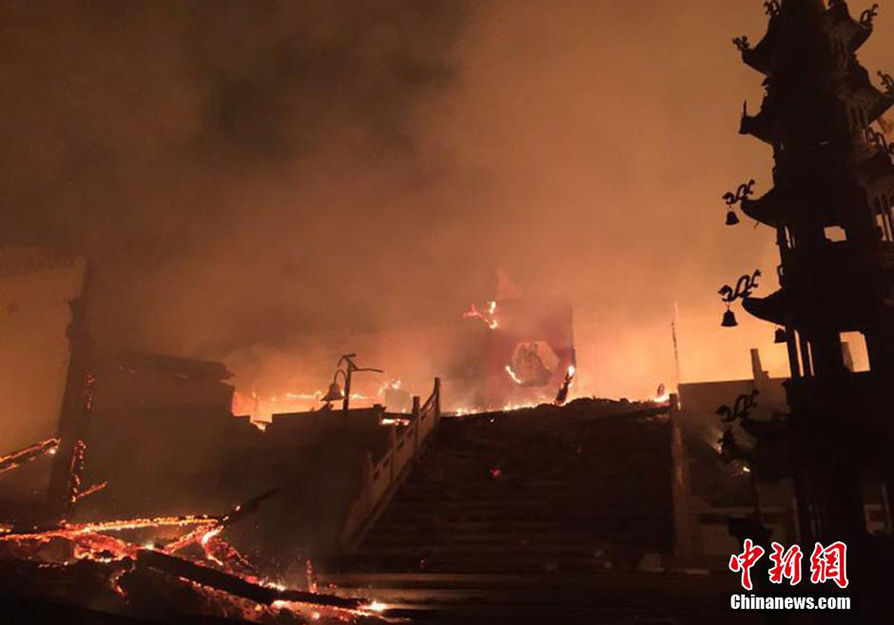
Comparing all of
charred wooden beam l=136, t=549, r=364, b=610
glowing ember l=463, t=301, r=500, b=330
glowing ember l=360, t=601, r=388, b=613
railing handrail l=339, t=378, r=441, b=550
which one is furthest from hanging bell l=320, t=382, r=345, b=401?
glowing ember l=463, t=301, r=500, b=330

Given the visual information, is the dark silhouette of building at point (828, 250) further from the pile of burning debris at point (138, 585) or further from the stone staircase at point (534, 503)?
the pile of burning debris at point (138, 585)

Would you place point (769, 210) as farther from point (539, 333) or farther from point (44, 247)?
point (539, 333)

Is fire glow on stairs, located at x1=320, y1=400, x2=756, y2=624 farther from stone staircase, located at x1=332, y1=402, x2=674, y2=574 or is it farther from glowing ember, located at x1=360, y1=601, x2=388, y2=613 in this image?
glowing ember, located at x1=360, y1=601, x2=388, y2=613

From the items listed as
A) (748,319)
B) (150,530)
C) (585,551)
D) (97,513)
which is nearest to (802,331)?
(585,551)

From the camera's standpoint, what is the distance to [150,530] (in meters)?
16.3

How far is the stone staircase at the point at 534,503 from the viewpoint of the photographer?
12438 millimetres

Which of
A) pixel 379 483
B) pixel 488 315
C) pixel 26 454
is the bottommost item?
pixel 379 483

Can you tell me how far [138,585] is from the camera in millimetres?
8062

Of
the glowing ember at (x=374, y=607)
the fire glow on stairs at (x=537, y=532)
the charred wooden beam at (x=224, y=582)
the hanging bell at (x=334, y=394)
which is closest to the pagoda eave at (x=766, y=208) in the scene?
the fire glow on stairs at (x=537, y=532)

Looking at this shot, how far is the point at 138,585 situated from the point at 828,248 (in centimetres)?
1249

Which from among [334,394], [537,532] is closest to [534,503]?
[537,532]

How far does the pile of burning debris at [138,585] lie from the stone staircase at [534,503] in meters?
3.91

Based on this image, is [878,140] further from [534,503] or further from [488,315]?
[488,315]

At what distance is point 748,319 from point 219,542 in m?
32.4
